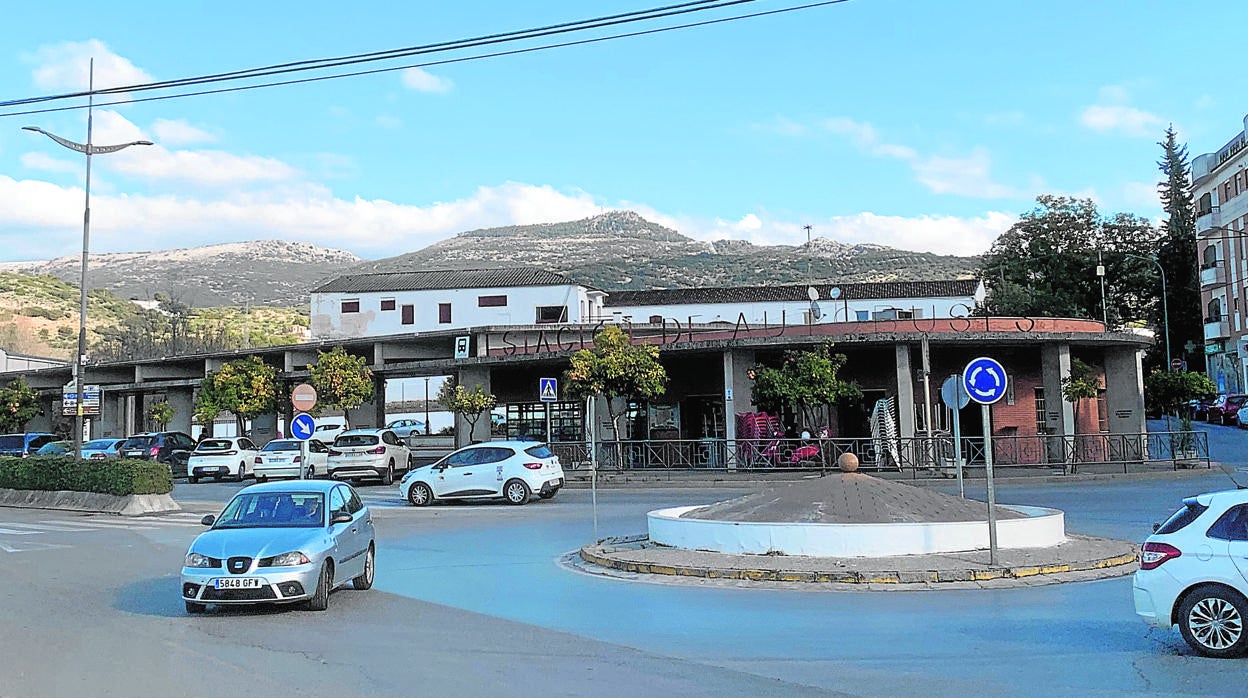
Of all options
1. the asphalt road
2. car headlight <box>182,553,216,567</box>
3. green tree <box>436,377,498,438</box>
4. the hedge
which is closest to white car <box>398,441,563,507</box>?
the hedge

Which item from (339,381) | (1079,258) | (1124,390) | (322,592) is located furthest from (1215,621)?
(1079,258)

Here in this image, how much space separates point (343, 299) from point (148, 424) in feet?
54.1

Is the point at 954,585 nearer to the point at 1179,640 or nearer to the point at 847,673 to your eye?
the point at 1179,640

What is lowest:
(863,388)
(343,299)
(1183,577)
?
(1183,577)

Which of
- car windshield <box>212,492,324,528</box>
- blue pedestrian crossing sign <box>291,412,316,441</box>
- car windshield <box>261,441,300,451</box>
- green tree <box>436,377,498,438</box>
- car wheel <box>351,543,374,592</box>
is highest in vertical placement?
green tree <box>436,377,498,438</box>

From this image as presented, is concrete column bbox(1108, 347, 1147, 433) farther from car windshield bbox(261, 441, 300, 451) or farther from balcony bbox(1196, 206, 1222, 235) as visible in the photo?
balcony bbox(1196, 206, 1222, 235)

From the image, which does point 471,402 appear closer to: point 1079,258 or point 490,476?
point 490,476

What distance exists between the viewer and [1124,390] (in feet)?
126

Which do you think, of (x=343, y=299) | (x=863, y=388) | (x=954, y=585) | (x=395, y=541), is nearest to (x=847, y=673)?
(x=954, y=585)

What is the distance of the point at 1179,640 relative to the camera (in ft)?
30.9

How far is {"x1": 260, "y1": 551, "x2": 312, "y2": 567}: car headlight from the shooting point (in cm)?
1132

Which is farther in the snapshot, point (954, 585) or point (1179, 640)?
point (954, 585)

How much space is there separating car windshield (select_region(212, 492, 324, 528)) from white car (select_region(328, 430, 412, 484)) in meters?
22.2

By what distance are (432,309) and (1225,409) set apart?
53.1 meters
